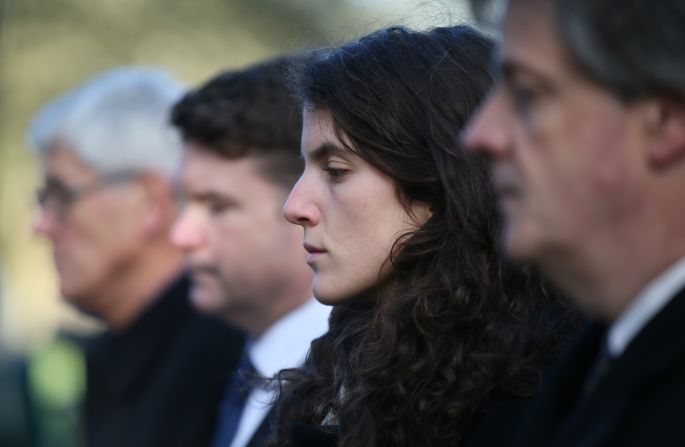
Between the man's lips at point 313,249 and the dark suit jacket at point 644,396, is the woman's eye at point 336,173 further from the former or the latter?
the dark suit jacket at point 644,396

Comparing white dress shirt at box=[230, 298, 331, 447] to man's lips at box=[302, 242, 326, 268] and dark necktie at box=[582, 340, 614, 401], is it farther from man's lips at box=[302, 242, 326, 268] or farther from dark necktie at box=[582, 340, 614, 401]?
dark necktie at box=[582, 340, 614, 401]

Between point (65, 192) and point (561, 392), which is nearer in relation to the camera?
point (561, 392)

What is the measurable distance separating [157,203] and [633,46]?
14.3 ft

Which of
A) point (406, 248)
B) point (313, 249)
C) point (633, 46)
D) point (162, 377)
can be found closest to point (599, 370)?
point (633, 46)

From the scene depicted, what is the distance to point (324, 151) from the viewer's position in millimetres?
2689

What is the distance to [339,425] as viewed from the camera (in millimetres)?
2621

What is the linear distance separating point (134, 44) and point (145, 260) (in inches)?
413

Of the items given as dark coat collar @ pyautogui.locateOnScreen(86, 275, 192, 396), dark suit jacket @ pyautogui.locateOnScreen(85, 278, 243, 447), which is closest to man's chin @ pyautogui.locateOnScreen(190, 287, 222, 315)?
dark suit jacket @ pyautogui.locateOnScreen(85, 278, 243, 447)

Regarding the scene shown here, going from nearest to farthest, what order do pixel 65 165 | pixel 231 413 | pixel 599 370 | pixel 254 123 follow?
pixel 599 370
pixel 231 413
pixel 254 123
pixel 65 165

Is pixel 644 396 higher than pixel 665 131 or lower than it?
lower

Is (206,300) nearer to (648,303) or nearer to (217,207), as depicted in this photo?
(217,207)

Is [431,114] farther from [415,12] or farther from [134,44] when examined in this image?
[134,44]

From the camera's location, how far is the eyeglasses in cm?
578

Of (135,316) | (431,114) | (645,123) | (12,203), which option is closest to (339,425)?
(431,114)
